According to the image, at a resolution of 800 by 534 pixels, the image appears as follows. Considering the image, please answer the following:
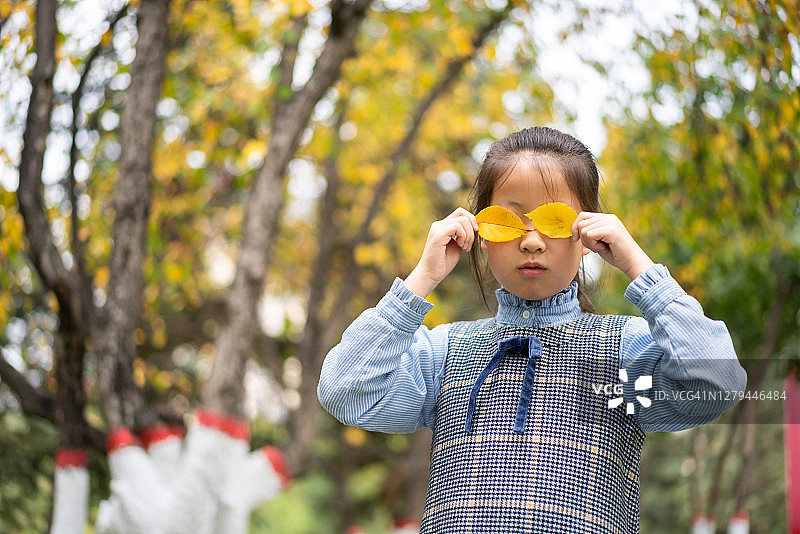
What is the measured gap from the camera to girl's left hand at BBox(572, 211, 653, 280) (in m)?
1.40

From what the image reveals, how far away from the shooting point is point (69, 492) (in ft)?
11.2

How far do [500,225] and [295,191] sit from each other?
5.65 m

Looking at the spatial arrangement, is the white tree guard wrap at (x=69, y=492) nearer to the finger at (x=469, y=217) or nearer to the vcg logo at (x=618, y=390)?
the finger at (x=469, y=217)

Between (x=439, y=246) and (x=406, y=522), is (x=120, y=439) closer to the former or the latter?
(x=439, y=246)

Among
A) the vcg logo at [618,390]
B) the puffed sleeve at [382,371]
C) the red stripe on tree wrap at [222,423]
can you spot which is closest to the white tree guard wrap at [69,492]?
the red stripe on tree wrap at [222,423]

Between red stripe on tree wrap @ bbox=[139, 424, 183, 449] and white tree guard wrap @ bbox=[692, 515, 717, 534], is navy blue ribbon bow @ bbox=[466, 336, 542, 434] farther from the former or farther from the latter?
white tree guard wrap @ bbox=[692, 515, 717, 534]

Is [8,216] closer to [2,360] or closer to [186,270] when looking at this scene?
[2,360]

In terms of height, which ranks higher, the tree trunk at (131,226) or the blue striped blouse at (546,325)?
the tree trunk at (131,226)

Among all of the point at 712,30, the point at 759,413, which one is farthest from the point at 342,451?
the point at 712,30

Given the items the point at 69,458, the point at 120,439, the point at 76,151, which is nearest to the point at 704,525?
the point at 120,439

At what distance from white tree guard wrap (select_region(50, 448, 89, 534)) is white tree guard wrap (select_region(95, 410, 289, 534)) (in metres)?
0.12

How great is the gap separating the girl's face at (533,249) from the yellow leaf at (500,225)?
0.05 feet

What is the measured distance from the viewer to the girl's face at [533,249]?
146 cm

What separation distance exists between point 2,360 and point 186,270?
1599 millimetres
